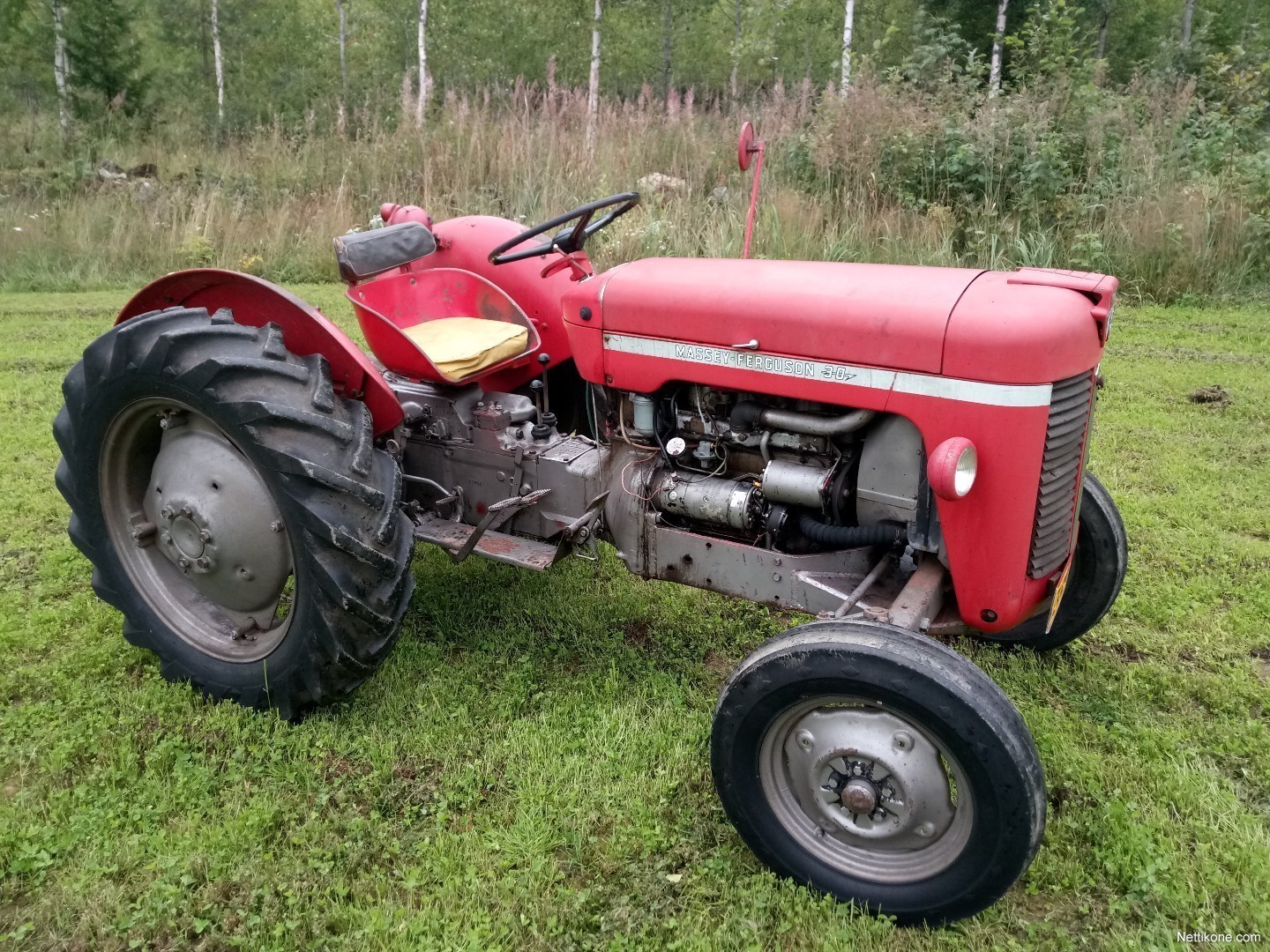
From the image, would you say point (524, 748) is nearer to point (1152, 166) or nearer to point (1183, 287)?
point (1183, 287)

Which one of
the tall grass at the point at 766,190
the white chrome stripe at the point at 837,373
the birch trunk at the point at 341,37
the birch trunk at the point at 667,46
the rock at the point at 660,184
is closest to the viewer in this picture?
the white chrome stripe at the point at 837,373

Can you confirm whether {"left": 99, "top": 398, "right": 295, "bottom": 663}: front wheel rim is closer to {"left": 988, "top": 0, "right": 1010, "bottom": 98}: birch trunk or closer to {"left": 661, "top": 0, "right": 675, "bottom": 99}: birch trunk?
{"left": 988, "top": 0, "right": 1010, "bottom": 98}: birch trunk

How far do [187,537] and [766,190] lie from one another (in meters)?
6.02

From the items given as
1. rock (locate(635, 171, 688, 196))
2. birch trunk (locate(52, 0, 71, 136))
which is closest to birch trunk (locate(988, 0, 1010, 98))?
rock (locate(635, 171, 688, 196))

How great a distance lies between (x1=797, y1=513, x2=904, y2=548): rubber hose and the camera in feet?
7.49

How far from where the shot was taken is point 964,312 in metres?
2.00

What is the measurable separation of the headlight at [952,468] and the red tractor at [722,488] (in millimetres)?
12

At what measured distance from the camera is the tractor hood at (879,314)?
1966 mm

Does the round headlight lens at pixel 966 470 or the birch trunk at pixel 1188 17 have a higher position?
the birch trunk at pixel 1188 17

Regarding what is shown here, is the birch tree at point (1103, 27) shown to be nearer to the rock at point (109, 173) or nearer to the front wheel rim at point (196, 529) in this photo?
the rock at point (109, 173)

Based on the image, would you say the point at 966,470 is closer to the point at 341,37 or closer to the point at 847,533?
the point at 847,533

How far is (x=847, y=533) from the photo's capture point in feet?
7.66

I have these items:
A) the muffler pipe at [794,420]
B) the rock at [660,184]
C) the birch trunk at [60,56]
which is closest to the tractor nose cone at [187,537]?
the muffler pipe at [794,420]


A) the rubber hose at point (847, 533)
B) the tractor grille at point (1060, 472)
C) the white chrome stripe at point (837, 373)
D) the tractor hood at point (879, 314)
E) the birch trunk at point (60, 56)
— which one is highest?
the birch trunk at point (60, 56)
